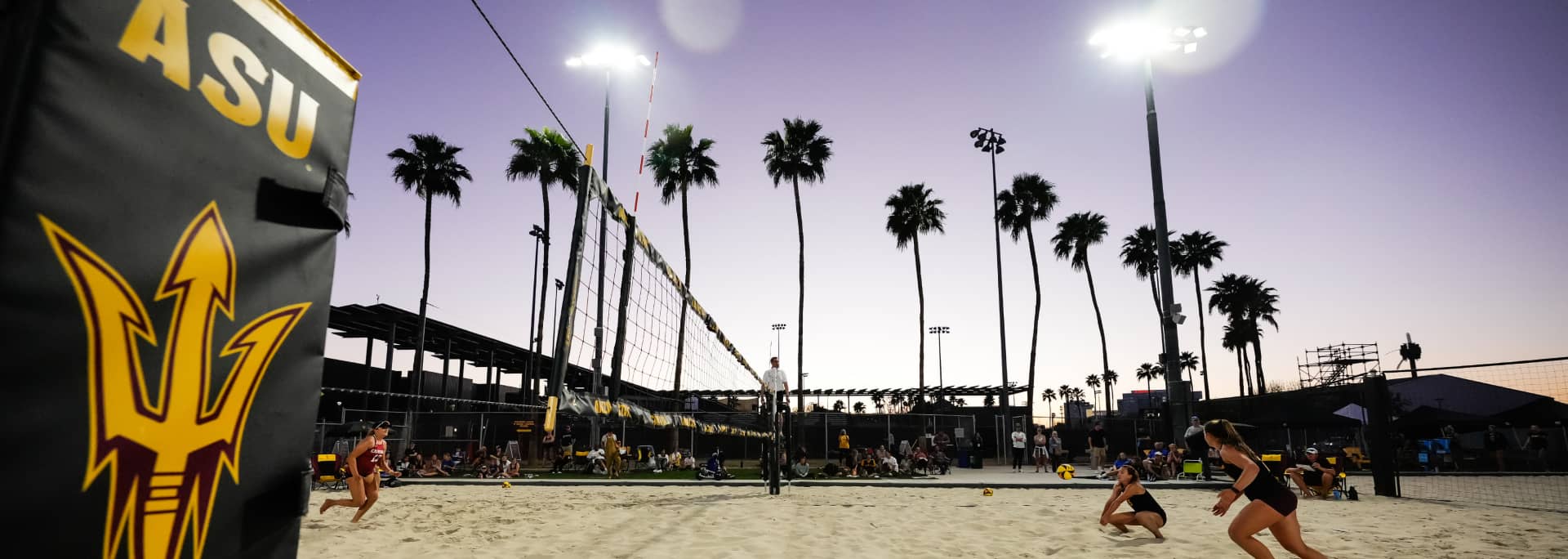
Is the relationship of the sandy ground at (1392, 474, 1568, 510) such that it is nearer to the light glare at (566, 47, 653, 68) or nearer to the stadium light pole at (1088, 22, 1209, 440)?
the stadium light pole at (1088, 22, 1209, 440)

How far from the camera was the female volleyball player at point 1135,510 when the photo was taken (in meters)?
6.93

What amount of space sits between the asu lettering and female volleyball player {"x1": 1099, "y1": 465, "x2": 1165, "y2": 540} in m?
7.39

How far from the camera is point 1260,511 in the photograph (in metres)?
5.18

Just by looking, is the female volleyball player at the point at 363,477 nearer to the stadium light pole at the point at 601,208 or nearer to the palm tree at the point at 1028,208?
the stadium light pole at the point at 601,208

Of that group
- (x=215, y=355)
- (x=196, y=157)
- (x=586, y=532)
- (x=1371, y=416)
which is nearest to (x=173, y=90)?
(x=196, y=157)

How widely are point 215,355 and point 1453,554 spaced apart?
8518 mm

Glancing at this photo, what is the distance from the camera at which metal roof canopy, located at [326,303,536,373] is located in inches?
957

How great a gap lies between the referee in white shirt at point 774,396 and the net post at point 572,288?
5720 millimetres

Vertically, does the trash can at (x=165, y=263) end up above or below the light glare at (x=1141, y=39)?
below

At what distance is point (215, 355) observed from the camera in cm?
146

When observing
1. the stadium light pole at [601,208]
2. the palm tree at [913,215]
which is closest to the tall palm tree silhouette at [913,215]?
the palm tree at [913,215]

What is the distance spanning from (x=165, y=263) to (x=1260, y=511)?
244 inches

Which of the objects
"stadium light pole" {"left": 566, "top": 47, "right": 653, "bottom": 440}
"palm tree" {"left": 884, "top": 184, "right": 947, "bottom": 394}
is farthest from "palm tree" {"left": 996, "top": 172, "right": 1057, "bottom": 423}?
"stadium light pole" {"left": 566, "top": 47, "right": 653, "bottom": 440}

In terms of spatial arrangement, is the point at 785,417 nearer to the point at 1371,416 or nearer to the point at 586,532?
the point at 586,532
